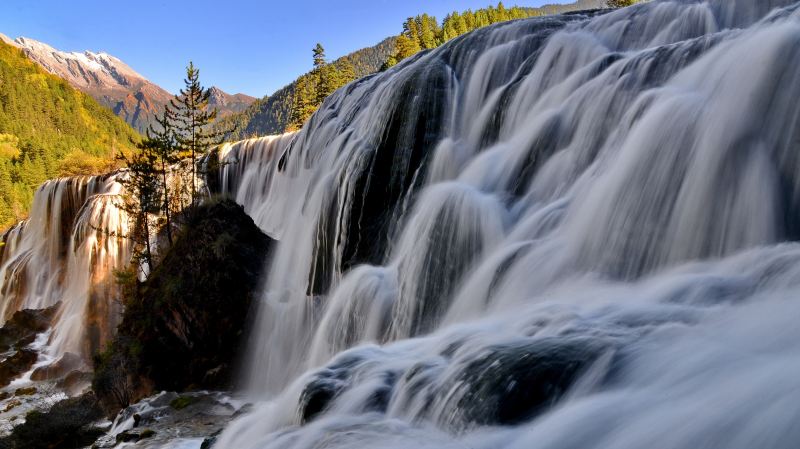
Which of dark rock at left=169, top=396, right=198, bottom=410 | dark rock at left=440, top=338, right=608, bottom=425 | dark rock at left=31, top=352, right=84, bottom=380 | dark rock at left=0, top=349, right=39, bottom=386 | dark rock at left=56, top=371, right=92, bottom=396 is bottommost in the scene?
dark rock at left=56, top=371, right=92, bottom=396

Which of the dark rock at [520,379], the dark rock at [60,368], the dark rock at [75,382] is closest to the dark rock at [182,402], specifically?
the dark rock at [520,379]

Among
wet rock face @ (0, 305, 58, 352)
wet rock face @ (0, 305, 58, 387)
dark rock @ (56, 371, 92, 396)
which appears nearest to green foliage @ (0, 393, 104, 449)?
dark rock @ (56, 371, 92, 396)

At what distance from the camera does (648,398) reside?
3449mm

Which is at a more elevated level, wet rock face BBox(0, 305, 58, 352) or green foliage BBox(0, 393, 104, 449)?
wet rock face BBox(0, 305, 58, 352)

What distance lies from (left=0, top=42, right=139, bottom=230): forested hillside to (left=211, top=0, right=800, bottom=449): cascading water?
72.6 m

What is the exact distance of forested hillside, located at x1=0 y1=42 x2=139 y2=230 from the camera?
9031cm

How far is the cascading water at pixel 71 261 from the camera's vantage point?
25.4 metres

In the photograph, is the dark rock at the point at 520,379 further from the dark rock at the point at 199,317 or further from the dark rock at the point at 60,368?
the dark rock at the point at 60,368

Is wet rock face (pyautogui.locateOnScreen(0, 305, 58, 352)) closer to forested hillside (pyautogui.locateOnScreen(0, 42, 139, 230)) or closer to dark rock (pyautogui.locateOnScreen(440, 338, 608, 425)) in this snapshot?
dark rock (pyautogui.locateOnScreen(440, 338, 608, 425))

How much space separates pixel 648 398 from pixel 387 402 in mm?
2367

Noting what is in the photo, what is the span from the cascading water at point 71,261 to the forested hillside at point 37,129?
41.0 metres

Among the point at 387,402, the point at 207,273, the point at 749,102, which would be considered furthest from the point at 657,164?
the point at 207,273

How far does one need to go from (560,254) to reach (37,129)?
159 m

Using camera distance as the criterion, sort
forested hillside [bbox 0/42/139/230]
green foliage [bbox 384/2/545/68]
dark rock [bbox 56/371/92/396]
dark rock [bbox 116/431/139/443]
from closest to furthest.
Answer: dark rock [bbox 116/431/139/443] → dark rock [bbox 56/371/92/396] → green foliage [bbox 384/2/545/68] → forested hillside [bbox 0/42/139/230]
